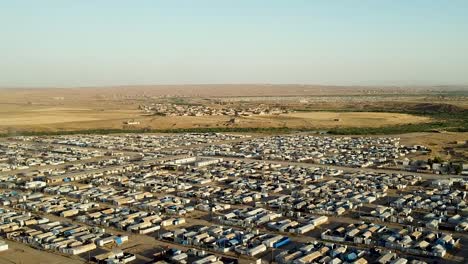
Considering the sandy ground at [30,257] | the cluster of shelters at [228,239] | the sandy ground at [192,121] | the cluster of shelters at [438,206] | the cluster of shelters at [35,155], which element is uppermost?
the sandy ground at [192,121]

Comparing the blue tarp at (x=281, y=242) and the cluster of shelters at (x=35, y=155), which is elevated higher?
the cluster of shelters at (x=35, y=155)

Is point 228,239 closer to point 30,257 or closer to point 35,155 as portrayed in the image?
point 30,257

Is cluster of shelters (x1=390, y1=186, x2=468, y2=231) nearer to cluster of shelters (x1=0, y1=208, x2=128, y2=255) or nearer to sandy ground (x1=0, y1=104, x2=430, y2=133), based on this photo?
cluster of shelters (x1=0, y1=208, x2=128, y2=255)

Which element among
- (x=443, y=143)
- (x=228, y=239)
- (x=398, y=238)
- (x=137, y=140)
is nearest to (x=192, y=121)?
(x=137, y=140)

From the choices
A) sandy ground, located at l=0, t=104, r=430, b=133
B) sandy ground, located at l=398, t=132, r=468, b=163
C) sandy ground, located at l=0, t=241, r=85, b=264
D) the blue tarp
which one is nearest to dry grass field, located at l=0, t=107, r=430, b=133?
sandy ground, located at l=0, t=104, r=430, b=133

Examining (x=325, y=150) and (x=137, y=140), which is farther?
(x=137, y=140)

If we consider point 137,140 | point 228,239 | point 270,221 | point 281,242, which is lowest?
point 270,221

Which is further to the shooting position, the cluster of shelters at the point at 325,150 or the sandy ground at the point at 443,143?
the sandy ground at the point at 443,143

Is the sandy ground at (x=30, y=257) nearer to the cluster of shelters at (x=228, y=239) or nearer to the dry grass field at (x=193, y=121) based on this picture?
the cluster of shelters at (x=228, y=239)

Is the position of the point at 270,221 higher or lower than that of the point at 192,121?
lower

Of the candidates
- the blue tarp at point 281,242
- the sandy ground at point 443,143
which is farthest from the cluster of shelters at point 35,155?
the sandy ground at point 443,143

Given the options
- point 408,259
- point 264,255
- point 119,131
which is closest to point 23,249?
point 264,255
